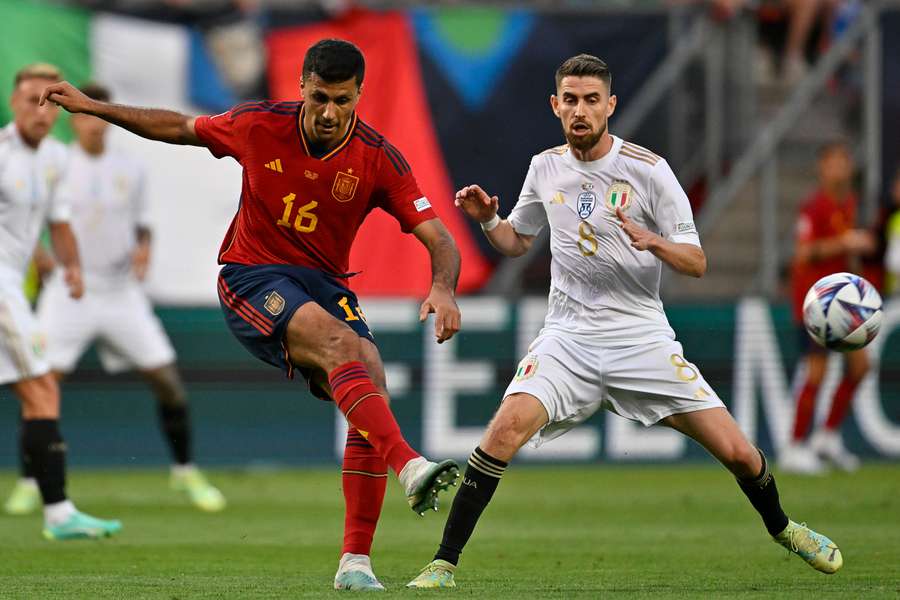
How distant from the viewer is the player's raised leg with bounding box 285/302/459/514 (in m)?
6.81

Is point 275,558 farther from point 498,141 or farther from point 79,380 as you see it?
point 498,141

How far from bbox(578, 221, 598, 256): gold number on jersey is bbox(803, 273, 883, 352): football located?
145 centimetres

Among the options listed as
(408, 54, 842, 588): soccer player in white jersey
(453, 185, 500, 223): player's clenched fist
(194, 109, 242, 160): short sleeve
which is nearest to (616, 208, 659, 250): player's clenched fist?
(408, 54, 842, 588): soccer player in white jersey

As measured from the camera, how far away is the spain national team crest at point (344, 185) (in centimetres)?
738

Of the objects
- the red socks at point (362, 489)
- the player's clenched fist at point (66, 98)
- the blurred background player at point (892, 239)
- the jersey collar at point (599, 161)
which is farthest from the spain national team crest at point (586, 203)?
the blurred background player at point (892, 239)

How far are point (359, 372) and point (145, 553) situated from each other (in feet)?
8.42

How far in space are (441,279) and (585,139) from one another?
1.03 m

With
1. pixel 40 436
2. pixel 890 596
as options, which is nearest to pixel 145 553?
pixel 40 436

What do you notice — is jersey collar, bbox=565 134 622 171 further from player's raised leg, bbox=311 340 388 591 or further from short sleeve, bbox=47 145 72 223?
short sleeve, bbox=47 145 72 223

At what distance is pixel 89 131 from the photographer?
513 inches

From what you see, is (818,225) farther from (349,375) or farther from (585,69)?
(349,375)

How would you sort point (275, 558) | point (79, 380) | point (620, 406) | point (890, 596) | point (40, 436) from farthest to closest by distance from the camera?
point (79, 380), point (40, 436), point (275, 558), point (620, 406), point (890, 596)

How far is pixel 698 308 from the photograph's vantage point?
627 inches

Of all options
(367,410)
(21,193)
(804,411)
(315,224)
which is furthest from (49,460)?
(804,411)
